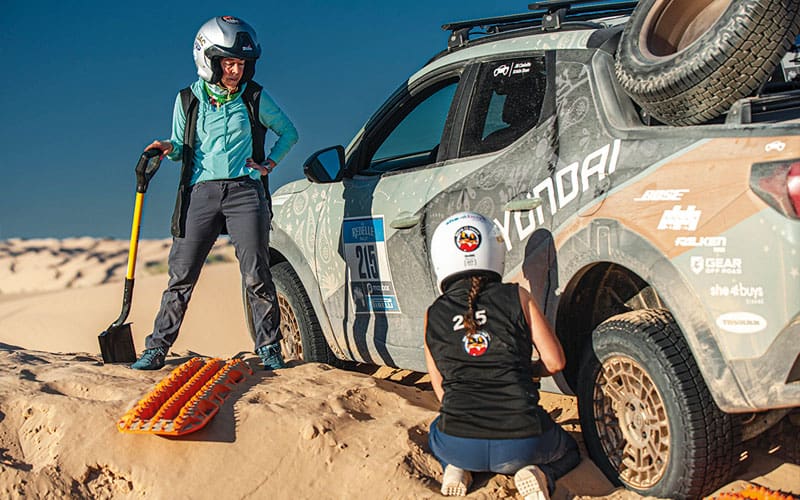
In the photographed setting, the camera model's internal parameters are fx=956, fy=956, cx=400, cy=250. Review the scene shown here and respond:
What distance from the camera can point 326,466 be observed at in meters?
4.45

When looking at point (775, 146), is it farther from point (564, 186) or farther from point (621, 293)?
point (621, 293)

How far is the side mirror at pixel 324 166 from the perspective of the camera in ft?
19.0

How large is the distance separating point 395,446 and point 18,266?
2020cm

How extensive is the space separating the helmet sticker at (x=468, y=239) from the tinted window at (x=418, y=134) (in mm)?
1209

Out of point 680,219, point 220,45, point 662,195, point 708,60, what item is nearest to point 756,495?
point 680,219

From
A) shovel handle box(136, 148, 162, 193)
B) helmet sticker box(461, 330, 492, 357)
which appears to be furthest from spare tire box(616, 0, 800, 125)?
shovel handle box(136, 148, 162, 193)

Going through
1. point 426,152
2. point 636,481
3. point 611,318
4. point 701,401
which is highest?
point 426,152

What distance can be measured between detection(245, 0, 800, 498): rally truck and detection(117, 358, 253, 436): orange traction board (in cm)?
86

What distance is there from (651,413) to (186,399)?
7.92 feet

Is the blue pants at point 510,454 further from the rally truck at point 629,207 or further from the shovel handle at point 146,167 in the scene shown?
the shovel handle at point 146,167

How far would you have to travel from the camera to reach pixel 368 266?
219 inches

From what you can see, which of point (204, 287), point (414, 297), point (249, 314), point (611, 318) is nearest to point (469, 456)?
point (611, 318)

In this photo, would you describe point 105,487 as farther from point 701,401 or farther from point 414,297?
point 701,401

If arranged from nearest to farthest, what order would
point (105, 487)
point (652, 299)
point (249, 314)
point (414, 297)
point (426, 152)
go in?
point (652, 299) < point (105, 487) < point (414, 297) < point (426, 152) < point (249, 314)
